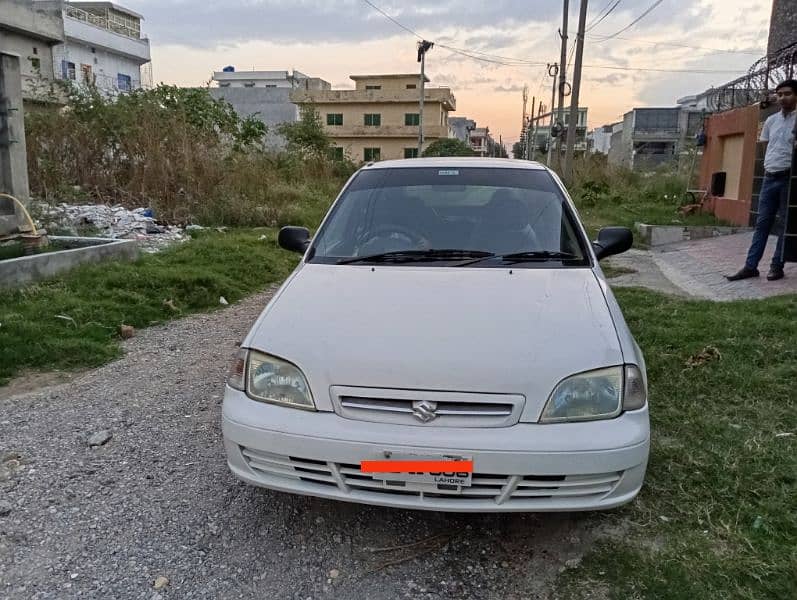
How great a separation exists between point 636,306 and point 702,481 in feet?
10.6

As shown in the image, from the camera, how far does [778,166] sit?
18.9 ft

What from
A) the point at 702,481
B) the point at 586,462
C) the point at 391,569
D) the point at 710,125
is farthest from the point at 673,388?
the point at 710,125

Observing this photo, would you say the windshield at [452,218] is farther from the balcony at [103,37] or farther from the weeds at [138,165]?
the balcony at [103,37]

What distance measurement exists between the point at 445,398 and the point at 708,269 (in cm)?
661

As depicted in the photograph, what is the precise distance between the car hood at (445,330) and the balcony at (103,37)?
4292 cm

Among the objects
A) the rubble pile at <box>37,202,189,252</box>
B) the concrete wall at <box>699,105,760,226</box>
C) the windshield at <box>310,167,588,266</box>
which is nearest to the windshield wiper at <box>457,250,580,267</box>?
the windshield at <box>310,167,588,266</box>

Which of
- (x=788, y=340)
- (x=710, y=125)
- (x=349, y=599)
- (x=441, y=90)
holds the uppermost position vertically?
(x=441, y=90)

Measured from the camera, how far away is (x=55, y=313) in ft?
16.8

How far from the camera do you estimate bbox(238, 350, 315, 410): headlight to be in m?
2.24

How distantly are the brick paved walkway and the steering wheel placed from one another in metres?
3.93

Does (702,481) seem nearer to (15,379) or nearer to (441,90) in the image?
(15,379)

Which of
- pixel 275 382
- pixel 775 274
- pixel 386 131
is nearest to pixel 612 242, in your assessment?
pixel 275 382

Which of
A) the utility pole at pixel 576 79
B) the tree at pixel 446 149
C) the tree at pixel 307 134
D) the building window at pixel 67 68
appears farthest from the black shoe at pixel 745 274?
the building window at pixel 67 68

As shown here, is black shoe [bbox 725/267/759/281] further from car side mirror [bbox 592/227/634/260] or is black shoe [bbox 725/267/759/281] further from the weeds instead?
the weeds
